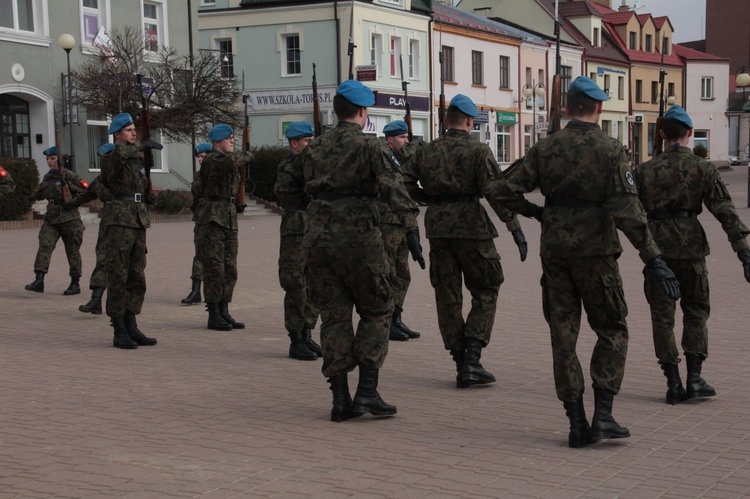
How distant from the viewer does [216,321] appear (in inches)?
441

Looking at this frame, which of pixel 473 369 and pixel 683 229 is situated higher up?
pixel 683 229

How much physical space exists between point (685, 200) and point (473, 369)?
1.93m

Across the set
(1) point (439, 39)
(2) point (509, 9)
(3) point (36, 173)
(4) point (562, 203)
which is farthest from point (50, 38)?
(2) point (509, 9)

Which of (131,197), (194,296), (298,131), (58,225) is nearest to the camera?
(298,131)

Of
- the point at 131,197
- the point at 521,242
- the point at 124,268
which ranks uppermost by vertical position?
the point at 131,197

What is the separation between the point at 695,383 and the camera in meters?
7.38

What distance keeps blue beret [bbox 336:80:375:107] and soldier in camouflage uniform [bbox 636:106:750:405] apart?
2012mm

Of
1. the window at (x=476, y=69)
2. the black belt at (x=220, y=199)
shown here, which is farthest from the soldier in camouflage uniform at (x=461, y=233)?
the window at (x=476, y=69)

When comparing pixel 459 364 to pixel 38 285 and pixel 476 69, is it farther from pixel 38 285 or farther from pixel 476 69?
pixel 476 69

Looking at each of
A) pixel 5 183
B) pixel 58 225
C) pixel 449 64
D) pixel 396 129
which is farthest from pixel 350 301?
pixel 449 64

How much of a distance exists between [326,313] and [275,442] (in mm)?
1005

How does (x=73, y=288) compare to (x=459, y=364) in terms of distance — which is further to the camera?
(x=73, y=288)

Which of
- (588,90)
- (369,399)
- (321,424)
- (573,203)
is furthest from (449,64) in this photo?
(573,203)

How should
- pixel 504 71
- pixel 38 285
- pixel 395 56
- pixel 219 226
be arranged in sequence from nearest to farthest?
pixel 219 226 → pixel 38 285 → pixel 395 56 → pixel 504 71
